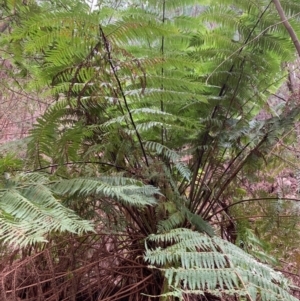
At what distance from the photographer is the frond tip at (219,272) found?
26.4 inches

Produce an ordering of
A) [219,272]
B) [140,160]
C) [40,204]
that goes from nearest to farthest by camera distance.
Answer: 1. [219,272]
2. [40,204]
3. [140,160]

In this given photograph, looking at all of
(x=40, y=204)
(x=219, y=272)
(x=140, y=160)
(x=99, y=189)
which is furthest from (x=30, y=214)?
(x=140, y=160)

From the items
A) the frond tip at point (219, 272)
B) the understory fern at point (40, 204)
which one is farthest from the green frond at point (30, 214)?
the frond tip at point (219, 272)

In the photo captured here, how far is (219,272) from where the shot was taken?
0.70 meters

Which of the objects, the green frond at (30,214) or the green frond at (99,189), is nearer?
the green frond at (30,214)

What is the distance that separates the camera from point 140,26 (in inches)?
41.6

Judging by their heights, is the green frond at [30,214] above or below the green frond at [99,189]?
below

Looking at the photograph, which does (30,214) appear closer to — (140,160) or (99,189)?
(99,189)

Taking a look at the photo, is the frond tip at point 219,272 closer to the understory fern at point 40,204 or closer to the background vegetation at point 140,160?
the background vegetation at point 140,160

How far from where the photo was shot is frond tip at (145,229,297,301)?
2.20ft

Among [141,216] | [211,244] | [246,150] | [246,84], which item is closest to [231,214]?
[246,150]

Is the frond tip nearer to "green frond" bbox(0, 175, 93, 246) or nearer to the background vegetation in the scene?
the background vegetation

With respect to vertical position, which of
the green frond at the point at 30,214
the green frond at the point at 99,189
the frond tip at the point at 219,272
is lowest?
the frond tip at the point at 219,272

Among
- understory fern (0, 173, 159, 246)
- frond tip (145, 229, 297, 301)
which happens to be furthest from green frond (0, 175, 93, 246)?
frond tip (145, 229, 297, 301)
